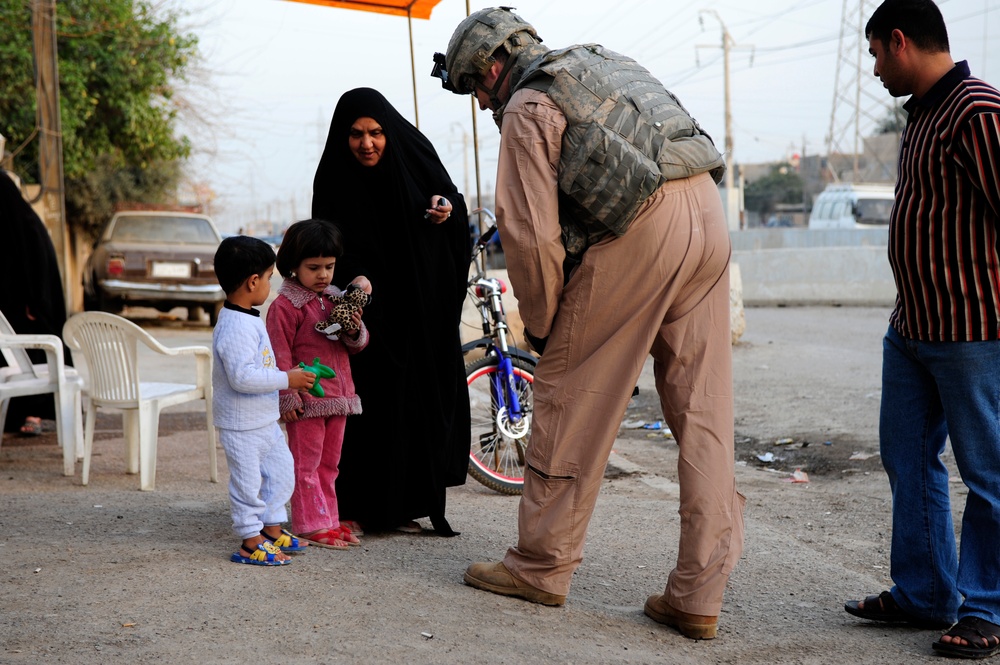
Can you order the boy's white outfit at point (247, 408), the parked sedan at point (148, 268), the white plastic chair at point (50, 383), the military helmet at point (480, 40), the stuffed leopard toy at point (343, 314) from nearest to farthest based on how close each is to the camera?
1. the military helmet at point (480, 40)
2. the boy's white outfit at point (247, 408)
3. the stuffed leopard toy at point (343, 314)
4. the white plastic chair at point (50, 383)
5. the parked sedan at point (148, 268)

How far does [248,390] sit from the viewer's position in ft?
11.4

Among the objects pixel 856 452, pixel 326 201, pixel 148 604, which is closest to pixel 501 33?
pixel 326 201

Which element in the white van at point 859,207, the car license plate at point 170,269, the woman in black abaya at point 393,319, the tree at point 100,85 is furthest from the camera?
the white van at point 859,207

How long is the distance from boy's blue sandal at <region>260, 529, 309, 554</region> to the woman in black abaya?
0.40 metres

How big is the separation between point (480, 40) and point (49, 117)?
9.83m

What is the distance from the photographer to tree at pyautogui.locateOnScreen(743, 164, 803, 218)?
61.9 metres

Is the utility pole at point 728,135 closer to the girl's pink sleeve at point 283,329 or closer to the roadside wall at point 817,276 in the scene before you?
the roadside wall at point 817,276

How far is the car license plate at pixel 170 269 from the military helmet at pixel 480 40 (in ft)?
40.6

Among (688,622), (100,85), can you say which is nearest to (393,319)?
(688,622)

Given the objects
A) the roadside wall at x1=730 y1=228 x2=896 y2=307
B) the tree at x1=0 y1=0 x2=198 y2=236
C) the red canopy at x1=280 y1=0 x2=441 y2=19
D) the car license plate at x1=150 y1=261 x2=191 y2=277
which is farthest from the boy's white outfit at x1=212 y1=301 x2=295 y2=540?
the roadside wall at x1=730 y1=228 x2=896 y2=307

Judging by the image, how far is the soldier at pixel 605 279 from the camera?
117 inches

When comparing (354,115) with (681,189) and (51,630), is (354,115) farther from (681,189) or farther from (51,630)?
(51,630)

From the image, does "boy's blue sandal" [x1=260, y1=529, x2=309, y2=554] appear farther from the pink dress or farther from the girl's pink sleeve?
the girl's pink sleeve

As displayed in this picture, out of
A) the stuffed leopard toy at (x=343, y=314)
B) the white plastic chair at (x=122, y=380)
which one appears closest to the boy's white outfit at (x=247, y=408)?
the stuffed leopard toy at (x=343, y=314)
